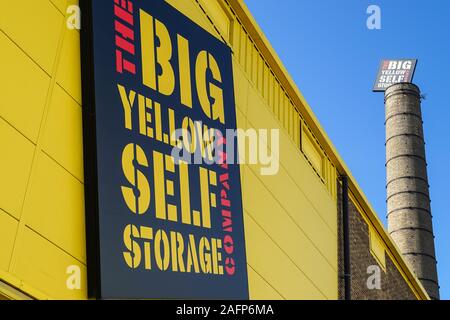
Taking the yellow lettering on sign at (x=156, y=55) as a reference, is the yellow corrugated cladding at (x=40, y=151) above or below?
below

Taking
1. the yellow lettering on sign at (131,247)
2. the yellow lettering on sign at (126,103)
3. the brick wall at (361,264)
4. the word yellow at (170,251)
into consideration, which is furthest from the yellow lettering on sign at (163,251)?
the brick wall at (361,264)

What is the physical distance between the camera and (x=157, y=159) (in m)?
5.90

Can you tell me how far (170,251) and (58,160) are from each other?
4.61 feet

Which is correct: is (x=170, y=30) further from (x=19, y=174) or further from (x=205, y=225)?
(x=19, y=174)

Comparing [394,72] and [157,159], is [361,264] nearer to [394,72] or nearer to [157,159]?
[157,159]

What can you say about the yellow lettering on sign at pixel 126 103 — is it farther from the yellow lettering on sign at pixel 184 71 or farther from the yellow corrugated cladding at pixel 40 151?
the yellow lettering on sign at pixel 184 71

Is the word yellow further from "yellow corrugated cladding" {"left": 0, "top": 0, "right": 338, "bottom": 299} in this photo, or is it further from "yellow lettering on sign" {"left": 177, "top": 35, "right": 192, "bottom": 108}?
"yellow lettering on sign" {"left": 177, "top": 35, "right": 192, "bottom": 108}

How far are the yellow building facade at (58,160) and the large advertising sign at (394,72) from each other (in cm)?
3131

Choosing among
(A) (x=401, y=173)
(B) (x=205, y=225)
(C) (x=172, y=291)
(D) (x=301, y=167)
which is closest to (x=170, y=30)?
(B) (x=205, y=225)

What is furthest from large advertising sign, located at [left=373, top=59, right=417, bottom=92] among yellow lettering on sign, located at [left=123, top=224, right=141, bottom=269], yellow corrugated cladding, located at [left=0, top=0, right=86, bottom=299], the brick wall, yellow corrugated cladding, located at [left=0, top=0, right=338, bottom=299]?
yellow corrugated cladding, located at [left=0, top=0, right=86, bottom=299]

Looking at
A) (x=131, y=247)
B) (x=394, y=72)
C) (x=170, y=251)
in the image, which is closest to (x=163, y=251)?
(x=170, y=251)

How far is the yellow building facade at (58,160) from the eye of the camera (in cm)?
434

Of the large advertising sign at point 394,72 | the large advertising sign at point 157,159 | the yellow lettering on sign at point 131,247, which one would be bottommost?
the yellow lettering on sign at point 131,247

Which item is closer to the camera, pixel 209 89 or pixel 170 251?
pixel 170 251
